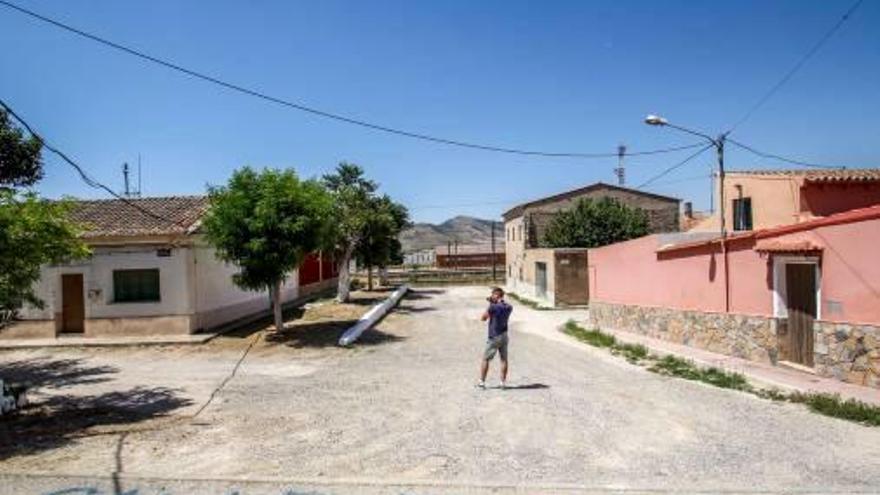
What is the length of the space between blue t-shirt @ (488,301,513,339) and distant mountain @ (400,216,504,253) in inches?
4956

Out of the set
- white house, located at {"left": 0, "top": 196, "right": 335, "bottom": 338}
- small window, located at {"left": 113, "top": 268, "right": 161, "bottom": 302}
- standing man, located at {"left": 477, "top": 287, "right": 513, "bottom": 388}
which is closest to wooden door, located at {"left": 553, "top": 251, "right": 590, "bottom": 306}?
white house, located at {"left": 0, "top": 196, "right": 335, "bottom": 338}

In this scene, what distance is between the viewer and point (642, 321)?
22031mm

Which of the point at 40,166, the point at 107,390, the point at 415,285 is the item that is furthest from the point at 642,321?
the point at 415,285

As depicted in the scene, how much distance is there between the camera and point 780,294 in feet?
48.5

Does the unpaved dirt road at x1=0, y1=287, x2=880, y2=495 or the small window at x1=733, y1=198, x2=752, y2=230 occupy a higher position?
the small window at x1=733, y1=198, x2=752, y2=230

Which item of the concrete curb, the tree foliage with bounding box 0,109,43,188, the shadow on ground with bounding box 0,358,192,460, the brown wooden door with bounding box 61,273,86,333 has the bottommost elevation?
the shadow on ground with bounding box 0,358,192,460

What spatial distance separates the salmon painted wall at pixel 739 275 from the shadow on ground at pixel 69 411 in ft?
36.4

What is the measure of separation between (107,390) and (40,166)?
55.2 ft

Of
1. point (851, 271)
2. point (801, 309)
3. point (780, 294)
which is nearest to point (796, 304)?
point (801, 309)

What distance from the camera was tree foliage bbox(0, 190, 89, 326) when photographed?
11.7 m

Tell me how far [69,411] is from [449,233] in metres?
156

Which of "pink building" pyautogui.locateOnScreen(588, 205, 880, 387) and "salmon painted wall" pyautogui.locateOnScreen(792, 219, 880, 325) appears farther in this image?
"pink building" pyautogui.locateOnScreen(588, 205, 880, 387)

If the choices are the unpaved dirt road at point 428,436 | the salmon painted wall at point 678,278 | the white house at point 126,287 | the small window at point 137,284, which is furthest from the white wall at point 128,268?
the salmon painted wall at point 678,278

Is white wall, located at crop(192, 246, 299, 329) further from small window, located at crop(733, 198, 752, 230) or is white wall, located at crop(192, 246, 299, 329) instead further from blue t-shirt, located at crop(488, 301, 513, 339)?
small window, located at crop(733, 198, 752, 230)
